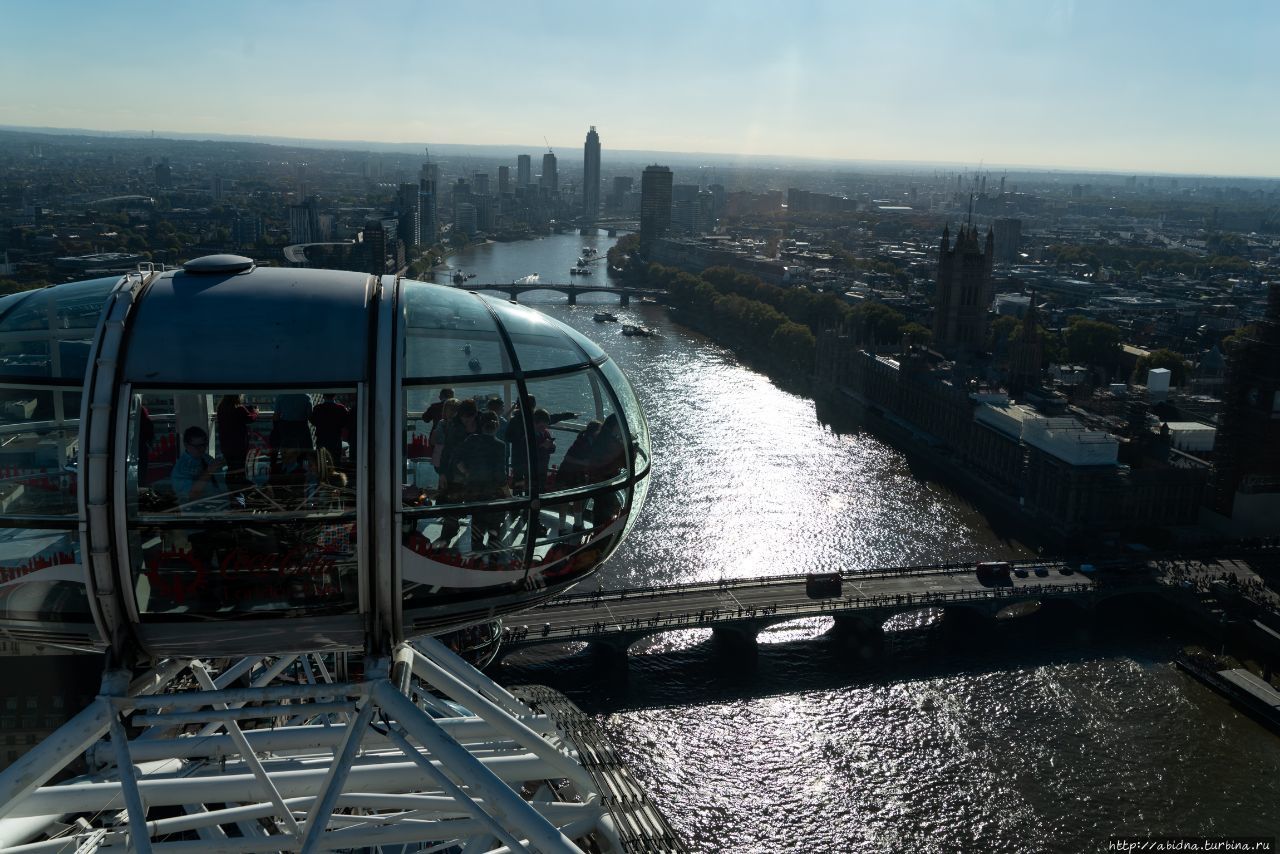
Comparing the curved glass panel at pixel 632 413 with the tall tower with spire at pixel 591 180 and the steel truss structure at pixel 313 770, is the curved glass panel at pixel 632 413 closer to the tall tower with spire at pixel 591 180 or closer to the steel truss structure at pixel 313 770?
the steel truss structure at pixel 313 770

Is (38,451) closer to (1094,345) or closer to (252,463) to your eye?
(252,463)

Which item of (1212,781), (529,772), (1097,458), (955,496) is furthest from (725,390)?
(529,772)

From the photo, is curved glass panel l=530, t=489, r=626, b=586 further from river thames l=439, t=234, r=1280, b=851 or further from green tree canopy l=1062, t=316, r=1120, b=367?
green tree canopy l=1062, t=316, r=1120, b=367

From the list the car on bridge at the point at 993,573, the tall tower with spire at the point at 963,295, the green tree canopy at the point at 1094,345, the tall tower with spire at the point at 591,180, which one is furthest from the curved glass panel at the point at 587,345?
the tall tower with spire at the point at 591,180

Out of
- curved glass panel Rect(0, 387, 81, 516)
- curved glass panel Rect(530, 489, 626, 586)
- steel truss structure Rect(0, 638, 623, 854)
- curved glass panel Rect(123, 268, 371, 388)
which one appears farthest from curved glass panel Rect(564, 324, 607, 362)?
curved glass panel Rect(0, 387, 81, 516)

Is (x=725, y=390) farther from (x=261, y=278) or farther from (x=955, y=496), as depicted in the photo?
(x=261, y=278)

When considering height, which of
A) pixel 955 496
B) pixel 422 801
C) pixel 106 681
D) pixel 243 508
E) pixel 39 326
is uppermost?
pixel 39 326

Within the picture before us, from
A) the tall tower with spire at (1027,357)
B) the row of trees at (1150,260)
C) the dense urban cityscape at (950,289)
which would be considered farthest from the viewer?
the row of trees at (1150,260)
